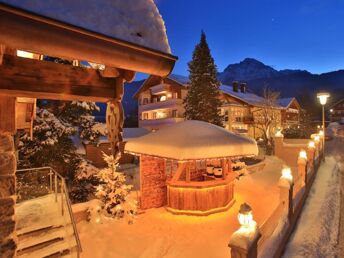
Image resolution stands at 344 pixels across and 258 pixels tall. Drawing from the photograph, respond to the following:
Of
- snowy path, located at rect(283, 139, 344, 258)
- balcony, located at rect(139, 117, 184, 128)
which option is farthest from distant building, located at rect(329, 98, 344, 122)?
snowy path, located at rect(283, 139, 344, 258)

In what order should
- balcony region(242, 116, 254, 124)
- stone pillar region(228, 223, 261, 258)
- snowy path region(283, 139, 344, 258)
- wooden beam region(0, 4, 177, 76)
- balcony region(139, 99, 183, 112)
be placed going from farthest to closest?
balcony region(242, 116, 254, 124)
balcony region(139, 99, 183, 112)
snowy path region(283, 139, 344, 258)
stone pillar region(228, 223, 261, 258)
wooden beam region(0, 4, 177, 76)

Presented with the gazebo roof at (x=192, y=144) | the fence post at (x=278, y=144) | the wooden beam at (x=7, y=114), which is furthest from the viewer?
the fence post at (x=278, y=144)

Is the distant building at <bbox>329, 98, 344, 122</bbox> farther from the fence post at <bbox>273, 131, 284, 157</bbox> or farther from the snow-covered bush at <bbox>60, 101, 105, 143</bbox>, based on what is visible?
the snow-covered bush at <bbox>60, 101, 105, 143</bbox>

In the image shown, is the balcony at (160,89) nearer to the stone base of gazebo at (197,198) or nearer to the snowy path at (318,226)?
the snowy path at (318,226)

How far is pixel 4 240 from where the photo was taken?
3.28 metres

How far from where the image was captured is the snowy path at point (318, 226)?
6.90 meters

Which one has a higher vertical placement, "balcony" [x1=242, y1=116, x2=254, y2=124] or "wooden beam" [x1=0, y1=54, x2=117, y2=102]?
"balcony" [x1=242, y1=116, x2=254, y2=124]

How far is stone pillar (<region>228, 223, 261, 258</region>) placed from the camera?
413 centimetres

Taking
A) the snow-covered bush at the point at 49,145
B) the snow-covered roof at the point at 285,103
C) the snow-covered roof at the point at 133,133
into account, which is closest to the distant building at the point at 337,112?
the snow-covered roof at the point at 285,103

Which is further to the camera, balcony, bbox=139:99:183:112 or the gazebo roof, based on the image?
balcony, bbox=139:99:183:112

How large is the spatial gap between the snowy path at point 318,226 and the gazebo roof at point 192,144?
326 cm

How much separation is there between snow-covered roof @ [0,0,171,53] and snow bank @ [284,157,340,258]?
6.93m

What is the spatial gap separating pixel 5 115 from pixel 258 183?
13793 millimetres

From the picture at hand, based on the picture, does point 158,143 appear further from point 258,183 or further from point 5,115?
point 258,183
